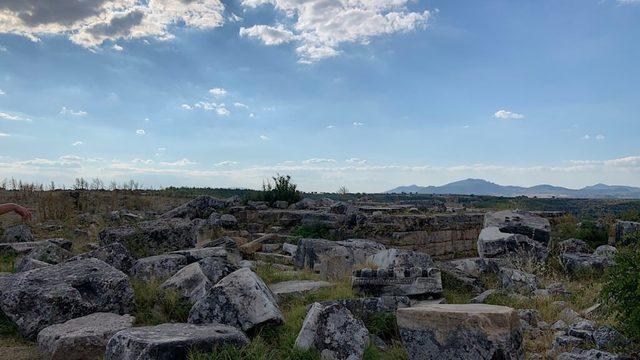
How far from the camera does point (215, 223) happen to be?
555 inches

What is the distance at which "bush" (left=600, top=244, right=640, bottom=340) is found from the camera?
4.99 meters

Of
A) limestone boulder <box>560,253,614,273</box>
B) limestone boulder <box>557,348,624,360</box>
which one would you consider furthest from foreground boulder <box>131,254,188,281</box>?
limestone boulder <box>560,253,614,273</box>

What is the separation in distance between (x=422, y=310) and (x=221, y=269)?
358 cm

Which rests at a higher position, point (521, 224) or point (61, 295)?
point (521, 224)

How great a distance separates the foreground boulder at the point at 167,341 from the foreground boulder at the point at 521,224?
30.4ft

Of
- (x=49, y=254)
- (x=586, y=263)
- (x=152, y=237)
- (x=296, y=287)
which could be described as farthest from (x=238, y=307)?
(x=586, y=263)

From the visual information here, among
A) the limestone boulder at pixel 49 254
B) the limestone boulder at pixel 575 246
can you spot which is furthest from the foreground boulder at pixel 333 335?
the limestone boulder at pixel 575 246

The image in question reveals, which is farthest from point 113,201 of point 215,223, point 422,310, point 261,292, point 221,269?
point 422,310

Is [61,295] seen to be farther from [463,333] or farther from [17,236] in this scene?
[17,236]

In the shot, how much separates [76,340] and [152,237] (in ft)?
14.4

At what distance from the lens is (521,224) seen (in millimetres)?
12695

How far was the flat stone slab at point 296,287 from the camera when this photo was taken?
6688 millimetres

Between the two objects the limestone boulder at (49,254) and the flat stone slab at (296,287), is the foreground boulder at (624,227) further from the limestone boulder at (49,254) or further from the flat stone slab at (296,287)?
the limestone boulder at (49,254)

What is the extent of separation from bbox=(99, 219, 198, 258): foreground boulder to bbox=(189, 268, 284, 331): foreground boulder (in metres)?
4.07
